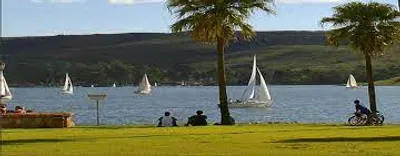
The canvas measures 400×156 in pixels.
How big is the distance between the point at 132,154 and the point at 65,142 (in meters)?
5.40

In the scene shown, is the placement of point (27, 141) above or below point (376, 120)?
below

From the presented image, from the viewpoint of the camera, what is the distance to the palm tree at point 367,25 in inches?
1892

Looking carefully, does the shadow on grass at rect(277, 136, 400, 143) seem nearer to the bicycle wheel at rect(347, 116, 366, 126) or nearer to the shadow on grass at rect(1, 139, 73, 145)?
the shadow on grass at rect(1, 139, 73, 145)

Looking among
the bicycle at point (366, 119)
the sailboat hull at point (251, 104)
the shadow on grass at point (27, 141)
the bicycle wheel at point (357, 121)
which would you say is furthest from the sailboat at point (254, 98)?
the shadow on grass at point (27, 141)

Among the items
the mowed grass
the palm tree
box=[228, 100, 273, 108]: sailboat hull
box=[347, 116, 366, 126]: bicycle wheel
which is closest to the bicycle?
box=[347, 116, 366, 126]: bicycle wheel

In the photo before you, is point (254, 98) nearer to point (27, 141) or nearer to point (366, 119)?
point (366, 119)

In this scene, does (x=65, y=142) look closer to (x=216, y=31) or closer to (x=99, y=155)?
(x=99, y=155)

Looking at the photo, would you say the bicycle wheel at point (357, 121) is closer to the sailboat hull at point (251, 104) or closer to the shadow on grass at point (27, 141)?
the shadow on grass at point (27, 141)

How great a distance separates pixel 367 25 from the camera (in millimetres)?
48375

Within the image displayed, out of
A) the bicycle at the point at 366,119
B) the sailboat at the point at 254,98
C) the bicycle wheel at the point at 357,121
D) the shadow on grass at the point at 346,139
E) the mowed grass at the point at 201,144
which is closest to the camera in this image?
the mowed grass at the point at 201,144

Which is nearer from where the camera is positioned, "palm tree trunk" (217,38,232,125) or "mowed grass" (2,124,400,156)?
"mowed grass" (2,124,400,156)

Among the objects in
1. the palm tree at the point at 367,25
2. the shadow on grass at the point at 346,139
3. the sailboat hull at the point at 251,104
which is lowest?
the shadow on grass at the point at 346,139

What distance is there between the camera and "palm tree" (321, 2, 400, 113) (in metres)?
48.1

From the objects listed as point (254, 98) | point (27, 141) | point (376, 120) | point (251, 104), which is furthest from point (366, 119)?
point (254, 98)
